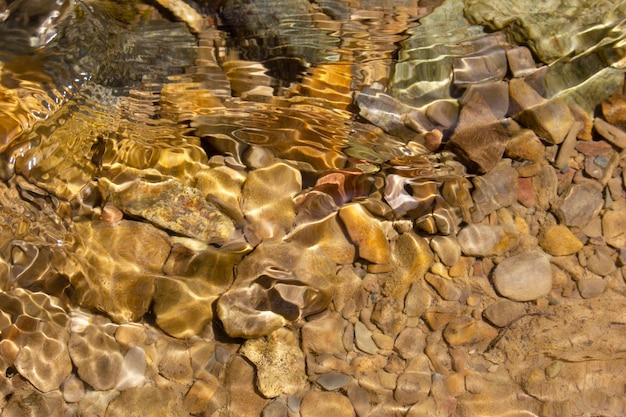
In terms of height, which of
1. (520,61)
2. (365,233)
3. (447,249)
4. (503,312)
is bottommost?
(503,312)

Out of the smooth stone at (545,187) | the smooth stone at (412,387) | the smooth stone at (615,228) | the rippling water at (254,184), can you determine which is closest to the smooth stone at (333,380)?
the rippling water at (254,184)

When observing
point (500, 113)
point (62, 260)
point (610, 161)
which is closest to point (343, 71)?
point (500, 113)

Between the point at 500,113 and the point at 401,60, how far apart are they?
0.77 m

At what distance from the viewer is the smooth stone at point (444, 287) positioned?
351cm

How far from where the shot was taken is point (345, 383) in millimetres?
3354

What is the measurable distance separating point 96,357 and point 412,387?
1.95 m

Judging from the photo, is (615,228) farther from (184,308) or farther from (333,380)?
(184,308)

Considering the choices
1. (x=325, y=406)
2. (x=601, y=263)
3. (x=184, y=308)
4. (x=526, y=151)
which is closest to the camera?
(x=325, y=406)

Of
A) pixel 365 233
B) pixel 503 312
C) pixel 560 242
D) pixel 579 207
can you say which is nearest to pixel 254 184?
pixel 365 233

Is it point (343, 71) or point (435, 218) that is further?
point (435, 218)

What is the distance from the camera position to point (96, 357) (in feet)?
11.1

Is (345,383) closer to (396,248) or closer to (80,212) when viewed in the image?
(396,248)

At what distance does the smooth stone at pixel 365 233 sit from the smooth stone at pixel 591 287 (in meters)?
1.24

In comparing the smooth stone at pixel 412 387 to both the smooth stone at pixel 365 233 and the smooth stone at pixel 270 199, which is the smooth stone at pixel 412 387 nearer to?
the smooth stone at pixel 365 233
